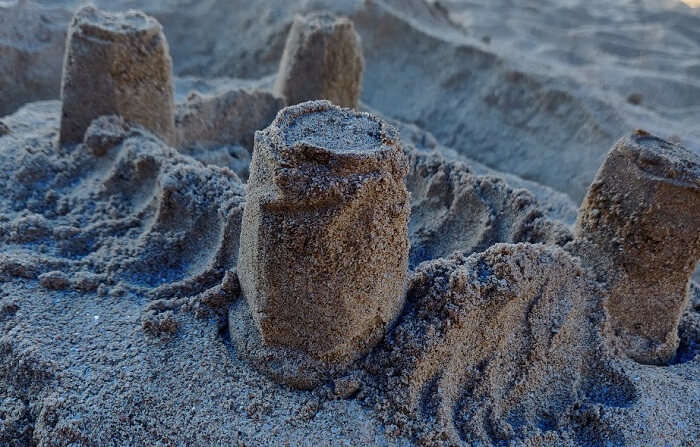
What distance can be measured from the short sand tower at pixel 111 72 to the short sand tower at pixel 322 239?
1271mm

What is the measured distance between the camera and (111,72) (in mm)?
2439

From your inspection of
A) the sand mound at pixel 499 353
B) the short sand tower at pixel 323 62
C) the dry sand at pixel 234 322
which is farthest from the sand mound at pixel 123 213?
the short sand tower at pixel 323 62

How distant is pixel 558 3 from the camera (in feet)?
22.0

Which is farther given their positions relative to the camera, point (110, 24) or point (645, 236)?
point (110, 24)

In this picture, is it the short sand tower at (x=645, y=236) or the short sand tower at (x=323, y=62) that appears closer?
the short sand tower at (x=645, y=236)

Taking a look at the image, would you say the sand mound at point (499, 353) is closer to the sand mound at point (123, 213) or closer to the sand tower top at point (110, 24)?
the sand mound at point (123, 213)

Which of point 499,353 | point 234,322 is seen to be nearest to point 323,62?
point 234,322

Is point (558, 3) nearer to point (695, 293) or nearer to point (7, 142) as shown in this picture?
point (695, 293)

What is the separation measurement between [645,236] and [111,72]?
2.01m

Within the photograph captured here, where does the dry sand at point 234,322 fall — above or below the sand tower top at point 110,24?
below

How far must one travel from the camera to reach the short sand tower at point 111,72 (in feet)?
7.93

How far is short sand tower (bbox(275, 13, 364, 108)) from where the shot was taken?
124 inches

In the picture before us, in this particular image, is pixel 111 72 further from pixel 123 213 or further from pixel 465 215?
pixel 465 215

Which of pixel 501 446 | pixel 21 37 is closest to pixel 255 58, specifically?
pixel 21 37
